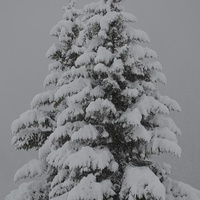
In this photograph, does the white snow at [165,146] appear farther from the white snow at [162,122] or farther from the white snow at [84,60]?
the white snow at [84,60]

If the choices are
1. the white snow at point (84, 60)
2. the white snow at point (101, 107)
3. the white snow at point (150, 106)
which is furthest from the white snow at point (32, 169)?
the white snow at point (150, 106)

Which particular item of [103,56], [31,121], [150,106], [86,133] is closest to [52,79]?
[31,121]

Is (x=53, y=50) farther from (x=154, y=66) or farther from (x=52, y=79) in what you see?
(x=154, y=66)

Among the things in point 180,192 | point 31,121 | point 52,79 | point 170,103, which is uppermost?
point 52,79

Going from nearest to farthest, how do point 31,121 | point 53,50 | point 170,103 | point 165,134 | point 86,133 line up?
point 86,133 < point 165,134 < point 170,103 < point 31,121 < point 53,50

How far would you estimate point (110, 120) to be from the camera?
9.67m

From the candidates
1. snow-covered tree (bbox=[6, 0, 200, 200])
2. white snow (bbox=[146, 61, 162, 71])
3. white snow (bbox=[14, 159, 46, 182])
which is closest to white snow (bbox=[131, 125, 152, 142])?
snow-covered tree (bbox=[6, 0, 200, 200])

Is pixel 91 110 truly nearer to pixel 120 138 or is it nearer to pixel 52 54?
pixel 120 138

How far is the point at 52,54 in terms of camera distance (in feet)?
38.9

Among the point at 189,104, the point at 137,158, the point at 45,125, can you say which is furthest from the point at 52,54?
the point at 189,104

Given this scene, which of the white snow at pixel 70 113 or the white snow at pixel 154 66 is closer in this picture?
the white snow at pixel 70 113

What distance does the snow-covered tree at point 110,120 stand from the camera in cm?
899

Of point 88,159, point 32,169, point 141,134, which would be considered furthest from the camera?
point 32,169

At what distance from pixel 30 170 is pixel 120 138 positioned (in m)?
3.00
